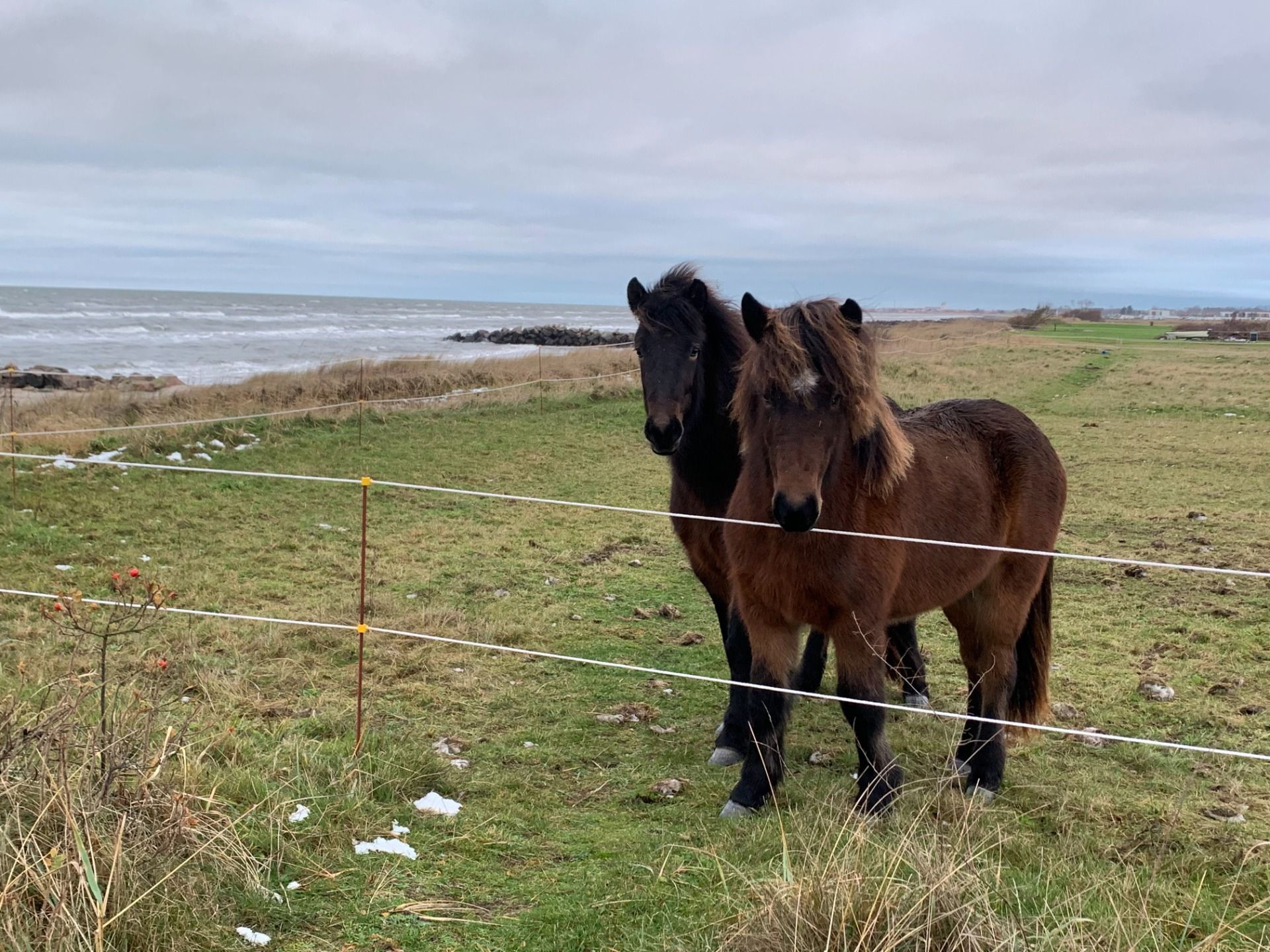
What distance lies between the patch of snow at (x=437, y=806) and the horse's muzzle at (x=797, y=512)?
172 centimetres

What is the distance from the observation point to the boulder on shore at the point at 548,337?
45188mm

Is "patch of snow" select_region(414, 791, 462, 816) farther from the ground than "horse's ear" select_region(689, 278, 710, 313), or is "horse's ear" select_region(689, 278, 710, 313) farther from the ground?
"horse's ear" select_region(689, 278, 710, 313)

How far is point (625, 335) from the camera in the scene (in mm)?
45844

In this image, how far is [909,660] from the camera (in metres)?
5.11

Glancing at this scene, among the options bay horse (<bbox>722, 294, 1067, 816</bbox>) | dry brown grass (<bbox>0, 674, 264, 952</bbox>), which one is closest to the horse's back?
bay horse (<bbox>722, 294, 1067, 816</bbox>)

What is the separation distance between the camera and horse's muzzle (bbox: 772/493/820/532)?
3.00 meters

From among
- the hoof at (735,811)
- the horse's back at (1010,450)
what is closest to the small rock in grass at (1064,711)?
the horse's back at (1010,450)

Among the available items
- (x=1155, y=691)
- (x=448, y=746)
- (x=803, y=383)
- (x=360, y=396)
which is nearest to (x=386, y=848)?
(x=448, y=746)

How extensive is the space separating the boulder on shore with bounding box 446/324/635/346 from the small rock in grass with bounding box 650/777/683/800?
39809 mm

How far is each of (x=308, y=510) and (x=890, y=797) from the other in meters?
7.05

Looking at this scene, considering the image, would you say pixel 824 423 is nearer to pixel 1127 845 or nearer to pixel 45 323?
pixel 1127 845

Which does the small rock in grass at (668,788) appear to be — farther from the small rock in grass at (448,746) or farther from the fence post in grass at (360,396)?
the fence post in grass at (360,396)

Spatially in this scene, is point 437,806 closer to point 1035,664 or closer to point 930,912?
point 930,912

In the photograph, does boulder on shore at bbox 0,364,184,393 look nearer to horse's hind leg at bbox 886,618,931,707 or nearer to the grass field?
the grass field
